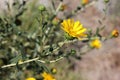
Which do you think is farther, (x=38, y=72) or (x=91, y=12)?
(x=91, y=12)

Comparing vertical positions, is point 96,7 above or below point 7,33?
below

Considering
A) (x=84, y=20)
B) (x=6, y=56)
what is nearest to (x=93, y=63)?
(x=84, y=20)

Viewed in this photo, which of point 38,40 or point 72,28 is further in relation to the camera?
point 38,40

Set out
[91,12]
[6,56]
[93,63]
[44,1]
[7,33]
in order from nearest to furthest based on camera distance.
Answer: [7,33]
[6,56]
[44,1]
[93,63]
[91,12]

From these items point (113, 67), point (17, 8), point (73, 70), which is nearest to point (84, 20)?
point (113, 67)

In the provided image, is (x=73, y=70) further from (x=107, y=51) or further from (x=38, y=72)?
(x=38, y=72)

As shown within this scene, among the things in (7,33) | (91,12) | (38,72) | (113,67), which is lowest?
(113,67)

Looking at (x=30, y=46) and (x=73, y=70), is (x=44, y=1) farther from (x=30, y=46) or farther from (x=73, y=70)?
(x=30, y=46)

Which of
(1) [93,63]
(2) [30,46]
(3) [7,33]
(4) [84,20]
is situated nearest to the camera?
(3) [7,33]
